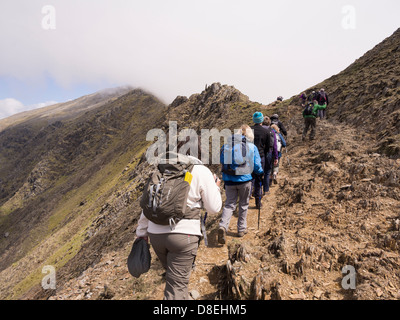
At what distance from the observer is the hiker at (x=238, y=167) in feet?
19.3

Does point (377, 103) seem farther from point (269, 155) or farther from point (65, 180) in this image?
point (65, 180)

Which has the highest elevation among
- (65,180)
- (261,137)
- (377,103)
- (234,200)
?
(377,103)

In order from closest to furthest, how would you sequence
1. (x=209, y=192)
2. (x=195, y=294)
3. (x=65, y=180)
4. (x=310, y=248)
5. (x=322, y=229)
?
(x=209, y=192) → (x=195, y=294) → (x=310, y=248) → (x=322, y=229) → (x=65, y=180)

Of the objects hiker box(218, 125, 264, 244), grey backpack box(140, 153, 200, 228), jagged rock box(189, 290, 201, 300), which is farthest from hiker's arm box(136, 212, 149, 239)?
hiker box(218, 125, 264, 244)

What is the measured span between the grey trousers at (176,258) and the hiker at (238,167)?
2626 mm

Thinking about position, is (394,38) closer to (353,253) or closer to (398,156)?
(398,156)

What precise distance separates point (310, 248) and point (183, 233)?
3.33 metres

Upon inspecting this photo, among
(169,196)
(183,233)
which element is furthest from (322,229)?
(169,196)

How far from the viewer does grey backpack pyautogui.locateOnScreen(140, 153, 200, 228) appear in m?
3.42

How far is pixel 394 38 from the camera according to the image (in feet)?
82.8

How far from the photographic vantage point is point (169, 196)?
3438 millimetres

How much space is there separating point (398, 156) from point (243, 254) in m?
7.18

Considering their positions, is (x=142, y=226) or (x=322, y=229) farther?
(x=322, y=229)
